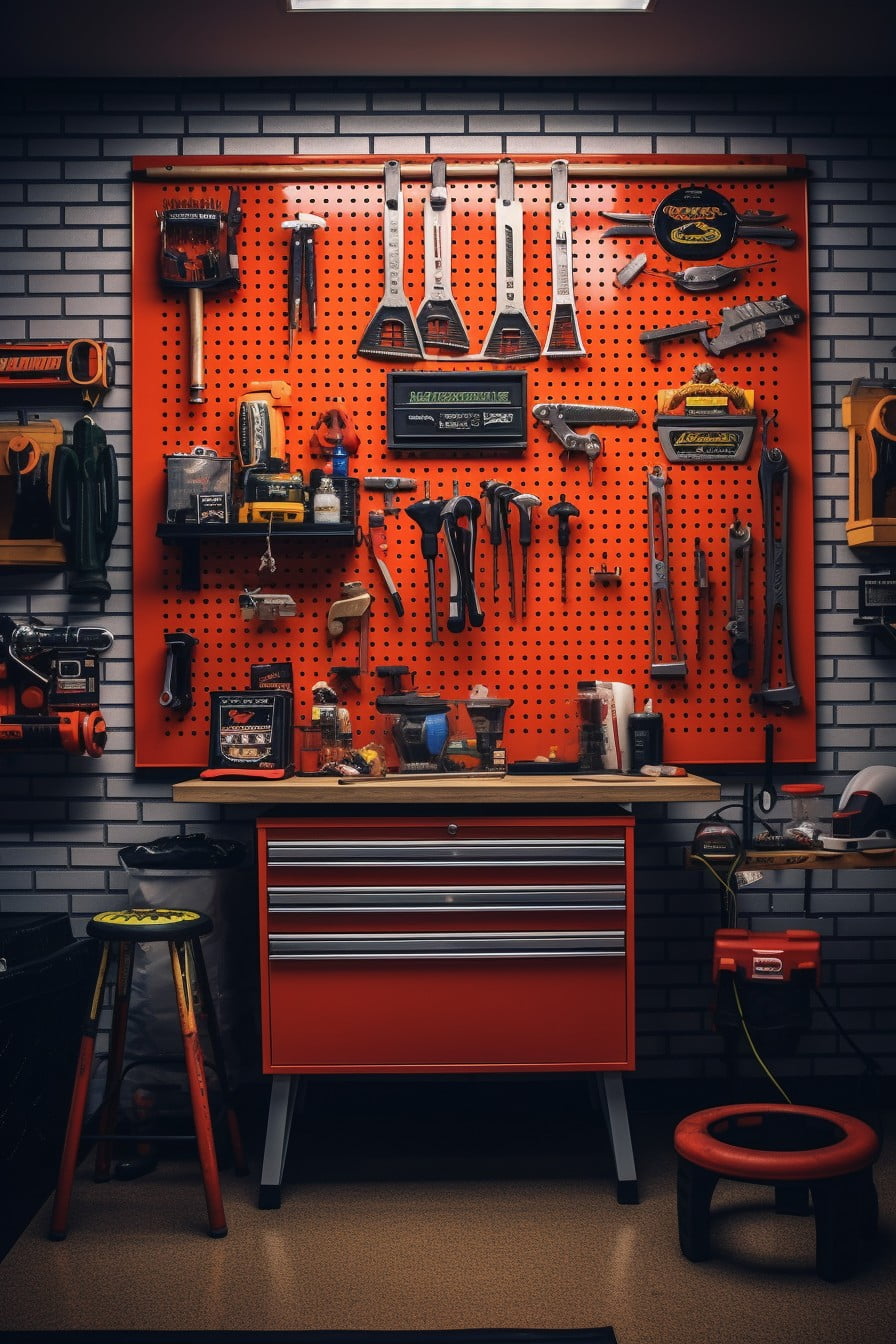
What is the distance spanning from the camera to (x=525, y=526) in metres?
3.31

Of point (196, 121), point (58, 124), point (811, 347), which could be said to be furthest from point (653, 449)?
point (58, 124)

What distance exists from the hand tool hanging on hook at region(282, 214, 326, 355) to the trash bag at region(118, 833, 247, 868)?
1.60 metres

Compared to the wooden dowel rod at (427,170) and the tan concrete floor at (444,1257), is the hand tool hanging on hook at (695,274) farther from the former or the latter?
the tan concrete floor at (444,1257)

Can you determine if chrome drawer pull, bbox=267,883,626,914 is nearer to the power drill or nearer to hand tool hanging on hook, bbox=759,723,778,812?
hand tool hanging on hook, bbox=759,723,778,812

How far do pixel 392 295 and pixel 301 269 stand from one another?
296mm

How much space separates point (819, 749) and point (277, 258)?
2337 millimetres

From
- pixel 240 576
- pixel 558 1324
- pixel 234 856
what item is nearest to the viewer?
pixel 558 1324

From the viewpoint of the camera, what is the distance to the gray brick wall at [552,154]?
3412mm

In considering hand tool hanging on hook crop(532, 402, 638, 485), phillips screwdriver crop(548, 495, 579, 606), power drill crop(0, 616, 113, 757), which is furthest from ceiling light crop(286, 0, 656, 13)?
power drill crop(0, 616, 113, 757)

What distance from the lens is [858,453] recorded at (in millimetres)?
3354

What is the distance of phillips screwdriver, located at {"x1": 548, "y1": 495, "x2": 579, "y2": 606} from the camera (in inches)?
130

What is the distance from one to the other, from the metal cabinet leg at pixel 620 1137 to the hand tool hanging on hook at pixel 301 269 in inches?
94.6

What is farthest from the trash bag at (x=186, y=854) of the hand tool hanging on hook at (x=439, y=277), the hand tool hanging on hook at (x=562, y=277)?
the hand tool hanging on hook at (x=562, y=277)

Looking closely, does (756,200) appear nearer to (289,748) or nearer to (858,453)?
(858,453)
